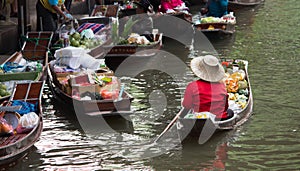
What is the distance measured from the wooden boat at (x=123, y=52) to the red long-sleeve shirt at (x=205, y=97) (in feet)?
13.7

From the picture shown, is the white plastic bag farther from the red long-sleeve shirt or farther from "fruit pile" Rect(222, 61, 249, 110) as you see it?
the red long-sleeve shirt

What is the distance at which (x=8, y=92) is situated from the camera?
8711 mm

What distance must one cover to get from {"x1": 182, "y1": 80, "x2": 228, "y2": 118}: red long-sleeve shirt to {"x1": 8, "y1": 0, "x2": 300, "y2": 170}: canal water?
1.56ft

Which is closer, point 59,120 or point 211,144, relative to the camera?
point 211,144

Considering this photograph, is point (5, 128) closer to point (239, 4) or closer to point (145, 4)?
point (145, 4)

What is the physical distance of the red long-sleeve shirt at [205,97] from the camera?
744cm

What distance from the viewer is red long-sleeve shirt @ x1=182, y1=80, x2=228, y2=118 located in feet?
24.4

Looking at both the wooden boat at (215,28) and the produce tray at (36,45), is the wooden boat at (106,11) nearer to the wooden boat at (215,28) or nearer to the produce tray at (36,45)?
the wooden boat at (215,28)

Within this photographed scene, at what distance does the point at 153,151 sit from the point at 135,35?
15.9ft

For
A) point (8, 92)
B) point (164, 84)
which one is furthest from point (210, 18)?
point (8, 92)

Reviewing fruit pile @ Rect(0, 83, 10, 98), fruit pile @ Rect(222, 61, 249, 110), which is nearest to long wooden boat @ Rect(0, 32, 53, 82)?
fruit pile @ Rect(0, 83, 10, 98)

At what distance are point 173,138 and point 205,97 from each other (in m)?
0.68

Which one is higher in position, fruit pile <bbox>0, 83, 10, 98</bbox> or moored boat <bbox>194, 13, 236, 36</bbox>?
moored boat <bbox>194, 13, 236, 36</bbox>

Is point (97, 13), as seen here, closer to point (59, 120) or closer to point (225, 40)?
point (225, 40)
